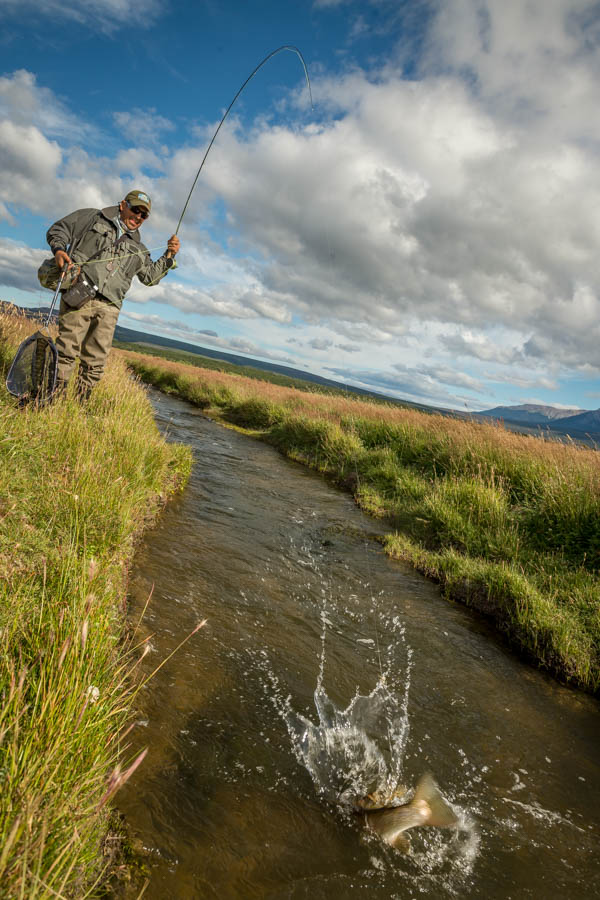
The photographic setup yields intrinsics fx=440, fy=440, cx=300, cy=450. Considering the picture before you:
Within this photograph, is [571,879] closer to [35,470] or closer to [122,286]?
[35,470]

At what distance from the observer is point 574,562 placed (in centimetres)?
608

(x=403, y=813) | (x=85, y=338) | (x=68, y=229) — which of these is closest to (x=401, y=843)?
(x=403, y=813)

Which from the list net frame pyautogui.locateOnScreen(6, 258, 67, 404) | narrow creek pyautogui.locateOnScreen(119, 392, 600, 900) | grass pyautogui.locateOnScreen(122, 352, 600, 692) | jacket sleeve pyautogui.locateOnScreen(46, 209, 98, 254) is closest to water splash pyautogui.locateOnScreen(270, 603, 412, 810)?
narrow creek pyautogui.locateOnScreen(119, 392, 600, 900)

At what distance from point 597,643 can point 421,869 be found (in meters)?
3.39

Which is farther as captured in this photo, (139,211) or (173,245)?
(173,245)

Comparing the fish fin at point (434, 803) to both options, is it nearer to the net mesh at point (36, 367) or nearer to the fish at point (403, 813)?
the fish at point (403, 813)

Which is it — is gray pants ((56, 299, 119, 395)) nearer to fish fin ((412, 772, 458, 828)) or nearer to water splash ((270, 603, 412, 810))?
water splash ((270, 603, 412, 810))

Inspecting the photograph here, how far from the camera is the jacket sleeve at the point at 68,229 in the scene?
5.57 m

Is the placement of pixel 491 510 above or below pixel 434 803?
above

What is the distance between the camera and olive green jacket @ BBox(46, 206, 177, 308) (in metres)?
5.77

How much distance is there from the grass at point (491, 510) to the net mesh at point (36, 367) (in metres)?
5.20

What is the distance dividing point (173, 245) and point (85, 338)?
1873 mm

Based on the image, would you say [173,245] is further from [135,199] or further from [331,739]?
[331,739]

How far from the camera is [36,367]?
540cm
